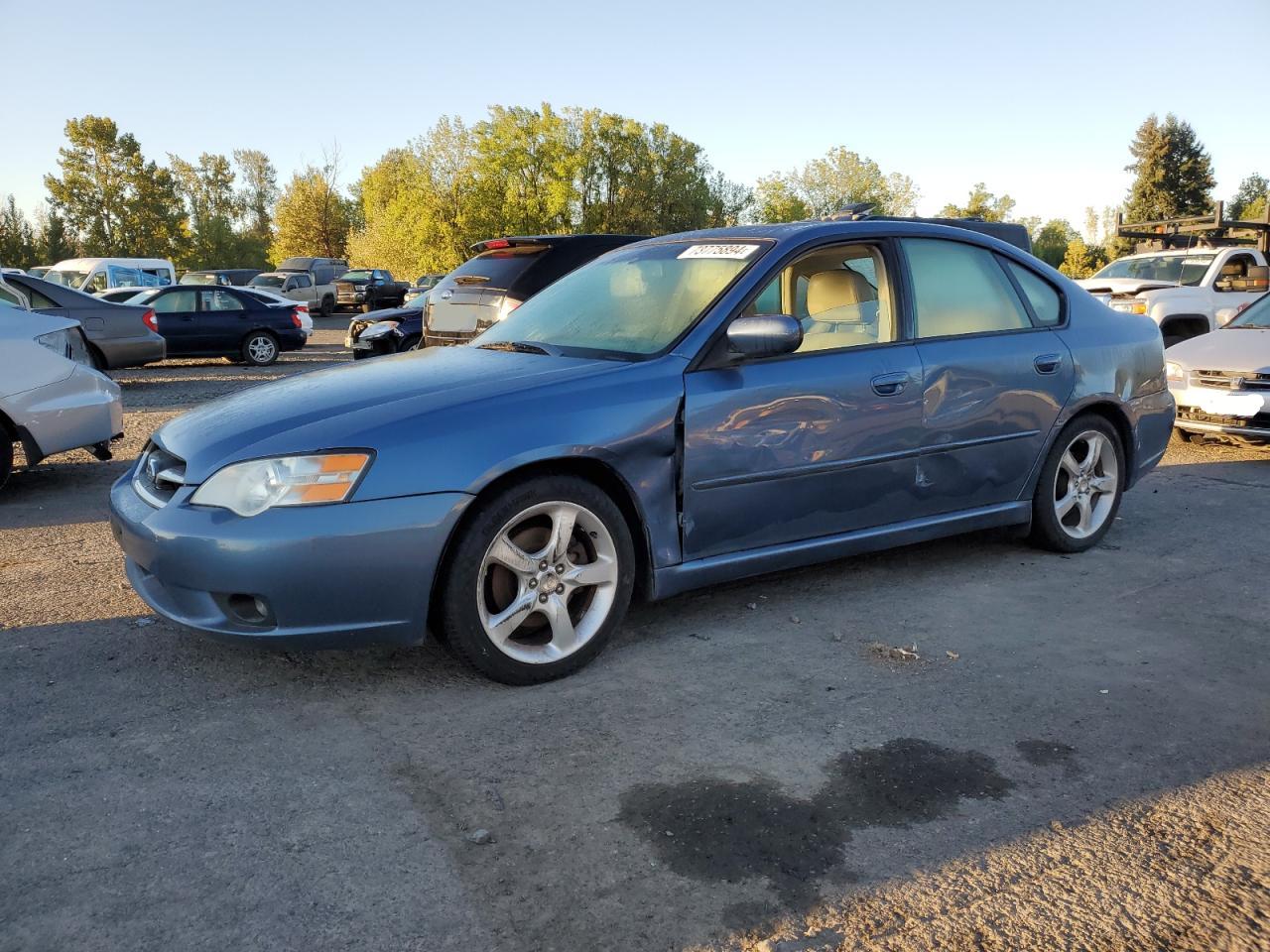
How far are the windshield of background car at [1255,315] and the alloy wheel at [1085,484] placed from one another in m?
4.94

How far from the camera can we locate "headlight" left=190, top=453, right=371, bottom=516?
3.23 metres

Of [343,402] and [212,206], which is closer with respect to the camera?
[343,402]

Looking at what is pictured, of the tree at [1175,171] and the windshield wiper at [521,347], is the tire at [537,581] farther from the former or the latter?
the tree at [1175,171]

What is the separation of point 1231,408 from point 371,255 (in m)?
56.8

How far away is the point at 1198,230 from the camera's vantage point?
17484 millimetres

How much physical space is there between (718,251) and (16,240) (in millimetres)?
54332

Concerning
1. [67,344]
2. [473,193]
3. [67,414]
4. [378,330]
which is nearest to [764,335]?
[67,414]

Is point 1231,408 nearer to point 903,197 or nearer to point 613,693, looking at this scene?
point 613,693

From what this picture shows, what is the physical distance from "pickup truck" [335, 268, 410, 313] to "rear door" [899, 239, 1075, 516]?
33.9 meters

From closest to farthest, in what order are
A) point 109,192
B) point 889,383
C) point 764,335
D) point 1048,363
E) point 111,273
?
point 764,335
point 889,383
point 1048,363
point 111,273
point 109,192

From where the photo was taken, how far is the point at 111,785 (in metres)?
2.82

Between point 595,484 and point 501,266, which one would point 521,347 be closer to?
point 595,484

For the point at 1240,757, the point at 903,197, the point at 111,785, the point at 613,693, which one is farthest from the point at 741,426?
the point at 903,197

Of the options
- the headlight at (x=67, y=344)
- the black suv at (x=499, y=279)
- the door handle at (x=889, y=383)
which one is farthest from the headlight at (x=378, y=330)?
the door handle at (x=889, y=383)
